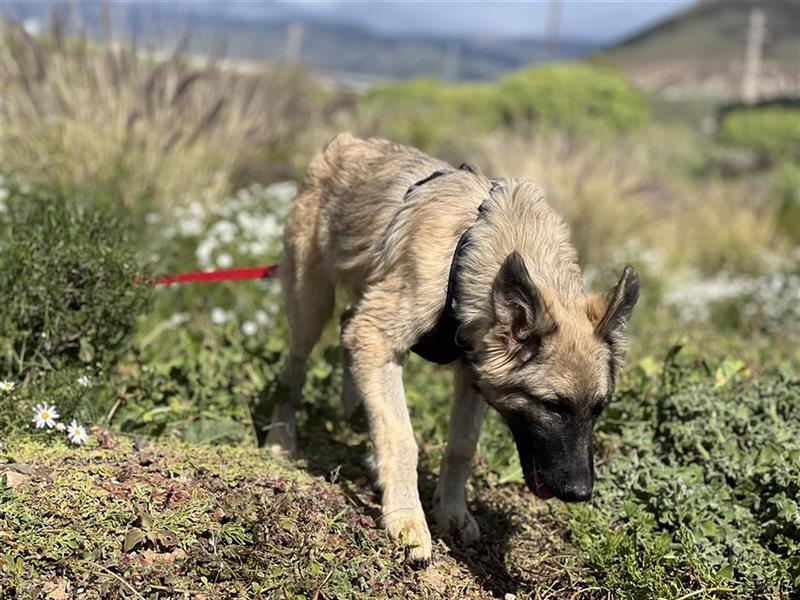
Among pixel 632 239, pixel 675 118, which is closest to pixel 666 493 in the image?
pixel 632 239

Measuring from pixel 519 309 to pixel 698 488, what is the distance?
4.63ft

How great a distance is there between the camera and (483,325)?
3.95m

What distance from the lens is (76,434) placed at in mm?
4305

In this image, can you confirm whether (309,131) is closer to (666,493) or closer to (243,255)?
(243,255)

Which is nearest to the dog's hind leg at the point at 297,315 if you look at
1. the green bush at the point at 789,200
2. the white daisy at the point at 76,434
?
the white daisy at the point at 76,434

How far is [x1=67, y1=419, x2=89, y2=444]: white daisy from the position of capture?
4285 mm

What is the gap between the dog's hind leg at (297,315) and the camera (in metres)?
5.28

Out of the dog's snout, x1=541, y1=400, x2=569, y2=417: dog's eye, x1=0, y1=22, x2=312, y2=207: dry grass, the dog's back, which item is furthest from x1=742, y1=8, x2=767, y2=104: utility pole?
the dog's snout

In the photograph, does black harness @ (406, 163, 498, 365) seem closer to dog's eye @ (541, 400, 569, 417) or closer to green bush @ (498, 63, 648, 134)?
dog's eye @ (541, 400, 569, 417)

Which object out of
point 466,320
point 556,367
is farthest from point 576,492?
point 466,320

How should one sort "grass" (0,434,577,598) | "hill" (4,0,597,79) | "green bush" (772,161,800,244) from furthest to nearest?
"green bush" (772,161,800,244) < "hill" (4,0,597,79) < "grass" (0,434,577,598)

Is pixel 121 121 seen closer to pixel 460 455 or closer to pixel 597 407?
pixel 460 455

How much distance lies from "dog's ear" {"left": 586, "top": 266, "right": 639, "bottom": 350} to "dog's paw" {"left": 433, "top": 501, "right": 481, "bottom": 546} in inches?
47.2

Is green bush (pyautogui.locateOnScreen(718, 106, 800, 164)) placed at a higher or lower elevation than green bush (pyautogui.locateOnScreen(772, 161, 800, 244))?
lower
